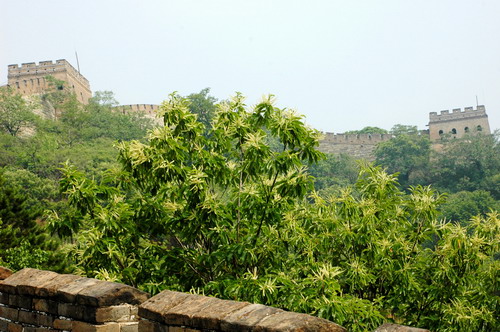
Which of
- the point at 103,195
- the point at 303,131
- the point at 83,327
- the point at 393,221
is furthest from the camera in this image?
the point at 393,221

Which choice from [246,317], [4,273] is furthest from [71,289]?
[246,317]

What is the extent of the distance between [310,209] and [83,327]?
5.36 m

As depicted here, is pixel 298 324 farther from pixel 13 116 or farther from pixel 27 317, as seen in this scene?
pixel 13 116

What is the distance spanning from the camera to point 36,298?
453cm

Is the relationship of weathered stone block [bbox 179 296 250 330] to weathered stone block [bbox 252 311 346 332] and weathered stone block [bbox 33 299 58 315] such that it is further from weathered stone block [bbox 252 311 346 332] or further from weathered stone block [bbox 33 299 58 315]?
weathered stone block [bbox 33 299 58 315]

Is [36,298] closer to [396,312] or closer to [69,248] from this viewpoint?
[69,248]

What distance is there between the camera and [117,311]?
4051 mm

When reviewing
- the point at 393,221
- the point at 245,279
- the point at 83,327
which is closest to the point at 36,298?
the point at 83,327

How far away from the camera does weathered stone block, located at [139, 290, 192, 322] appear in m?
3.62

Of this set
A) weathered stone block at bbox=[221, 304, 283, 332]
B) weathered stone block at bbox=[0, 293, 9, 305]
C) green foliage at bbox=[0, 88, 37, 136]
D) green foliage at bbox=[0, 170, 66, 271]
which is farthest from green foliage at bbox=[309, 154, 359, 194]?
weathered stone block at bbox=[221, 304, 283, 332]

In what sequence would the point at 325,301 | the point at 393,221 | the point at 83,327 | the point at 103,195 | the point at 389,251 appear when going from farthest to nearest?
the point at 393,221 < the point at 389,251 < the point at 103,195 < the point at 325,301 < the point at 83,327

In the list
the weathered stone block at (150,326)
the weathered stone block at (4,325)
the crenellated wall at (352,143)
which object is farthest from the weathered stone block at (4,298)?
the crenellated wall at (352,143)

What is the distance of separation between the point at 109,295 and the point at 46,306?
719mm

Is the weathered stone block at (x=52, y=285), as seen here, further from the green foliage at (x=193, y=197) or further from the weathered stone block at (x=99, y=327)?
the green foliage at (x=193, y=197)
